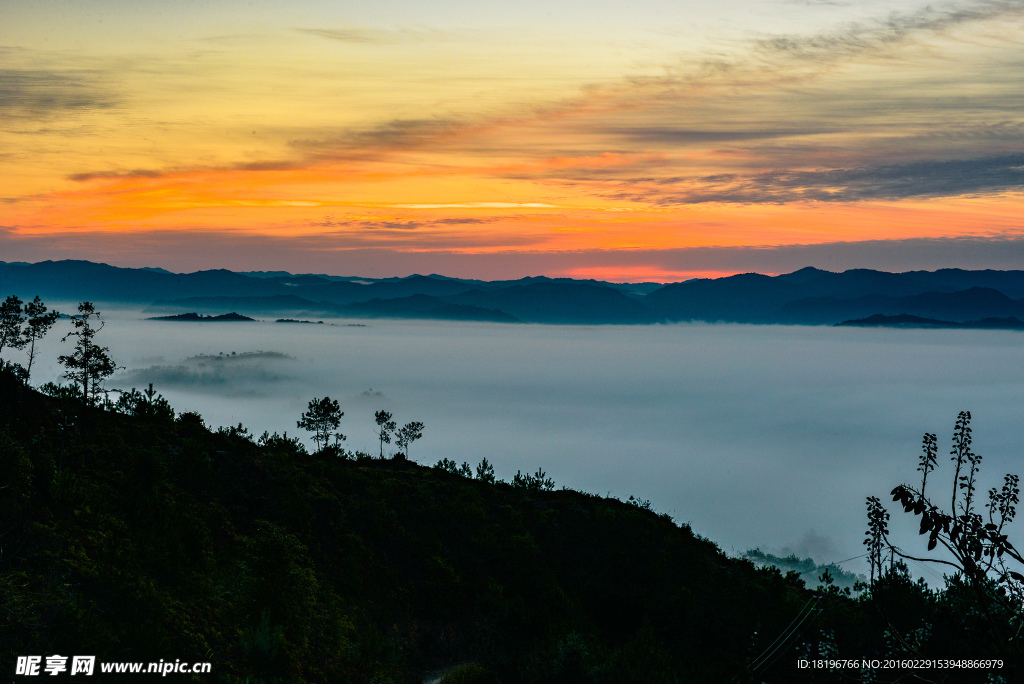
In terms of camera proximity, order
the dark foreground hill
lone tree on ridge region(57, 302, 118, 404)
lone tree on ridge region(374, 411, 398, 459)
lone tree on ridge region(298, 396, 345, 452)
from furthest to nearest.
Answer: lone tree on ridge region(374, 411, 398, 459), lone tree on ridge region(298, 396, 345, 452), lone tree on ridge region(57, 302, 118, 404), the dark foreground hill

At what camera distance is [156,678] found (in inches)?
537

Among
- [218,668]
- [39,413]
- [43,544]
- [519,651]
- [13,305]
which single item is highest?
[13,305]

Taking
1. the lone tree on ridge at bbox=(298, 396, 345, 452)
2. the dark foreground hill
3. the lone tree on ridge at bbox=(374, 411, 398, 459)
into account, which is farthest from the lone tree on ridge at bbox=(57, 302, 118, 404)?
the lone tree on ridge at bbox=(374, 411, 398, 459)

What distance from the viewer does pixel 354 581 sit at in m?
22.2

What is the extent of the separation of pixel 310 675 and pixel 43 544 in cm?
721

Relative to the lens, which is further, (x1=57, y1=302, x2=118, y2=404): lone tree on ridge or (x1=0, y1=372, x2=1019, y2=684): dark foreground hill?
(x1=57, y1=302, x2=118, y2=404): lone tree on ridge

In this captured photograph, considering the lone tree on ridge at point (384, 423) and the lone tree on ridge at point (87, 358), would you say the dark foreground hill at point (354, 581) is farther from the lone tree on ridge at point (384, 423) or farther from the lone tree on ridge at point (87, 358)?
the lone tree on ridge at point (384, 423)

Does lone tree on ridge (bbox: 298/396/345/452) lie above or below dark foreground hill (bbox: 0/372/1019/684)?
above

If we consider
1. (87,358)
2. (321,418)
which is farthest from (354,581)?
(321,418)

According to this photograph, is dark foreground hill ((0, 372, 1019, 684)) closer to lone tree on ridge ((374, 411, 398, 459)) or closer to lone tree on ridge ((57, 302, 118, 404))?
lone tree on ridge ((57, 302, 118, 404))

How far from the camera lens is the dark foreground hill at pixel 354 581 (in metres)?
15.4

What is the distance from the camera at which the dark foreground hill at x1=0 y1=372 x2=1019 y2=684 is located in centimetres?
1537

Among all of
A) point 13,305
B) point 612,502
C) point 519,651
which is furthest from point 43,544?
point 612,502

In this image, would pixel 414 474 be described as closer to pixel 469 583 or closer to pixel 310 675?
pixel 469 583
